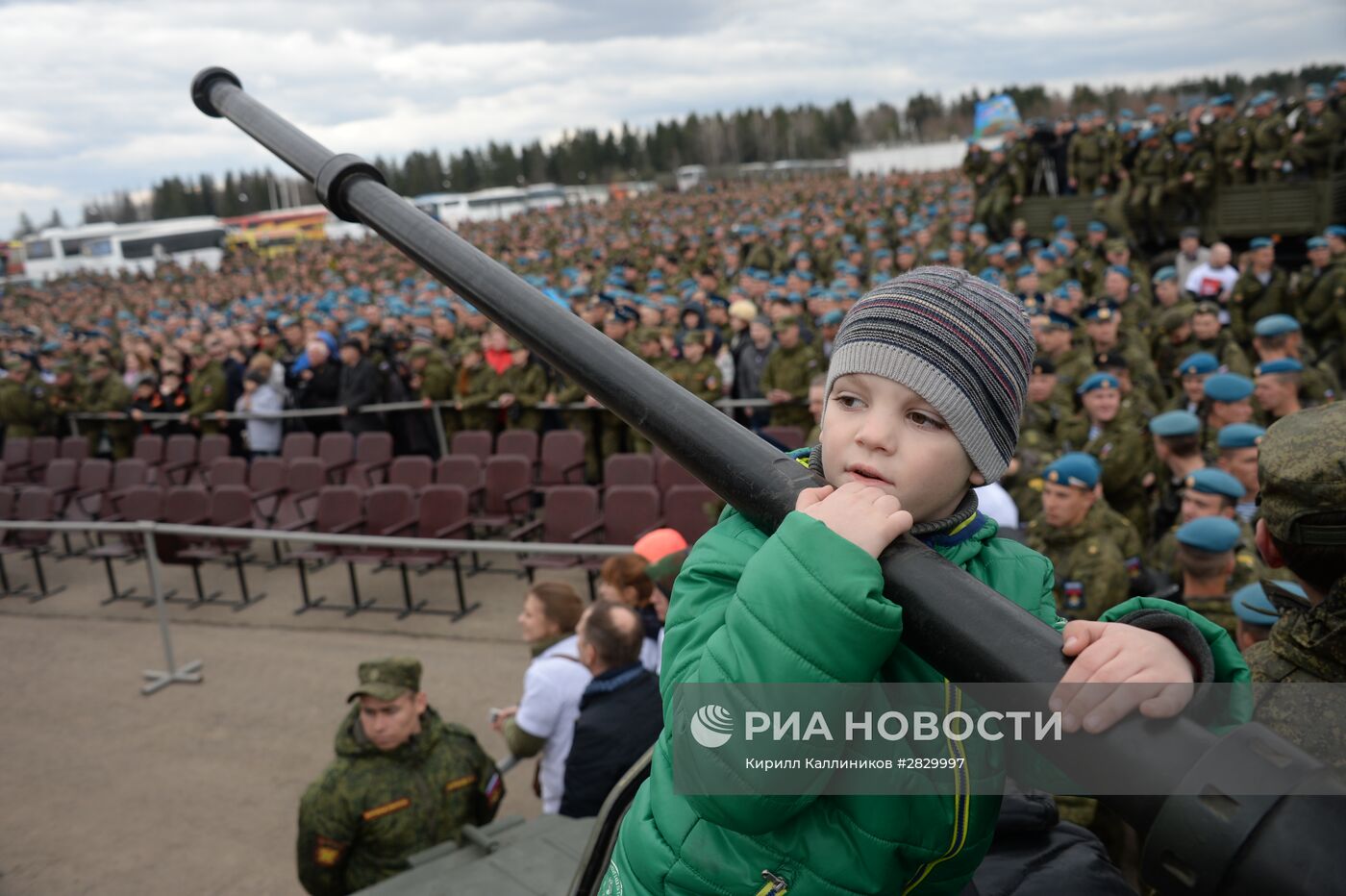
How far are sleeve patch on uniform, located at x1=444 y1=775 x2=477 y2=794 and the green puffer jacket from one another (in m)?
2.68

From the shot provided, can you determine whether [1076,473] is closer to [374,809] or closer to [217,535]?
[374,809]

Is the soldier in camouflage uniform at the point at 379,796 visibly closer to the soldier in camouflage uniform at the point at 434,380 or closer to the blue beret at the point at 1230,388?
the blue beret at the point at 1230,388

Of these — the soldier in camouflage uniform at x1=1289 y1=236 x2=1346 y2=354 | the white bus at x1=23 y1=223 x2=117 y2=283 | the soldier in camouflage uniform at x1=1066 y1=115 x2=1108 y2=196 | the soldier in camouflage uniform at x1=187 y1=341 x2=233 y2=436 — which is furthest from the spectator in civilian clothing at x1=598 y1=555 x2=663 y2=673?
the white bus at x1=23 y1=223 x2=117 y2=283

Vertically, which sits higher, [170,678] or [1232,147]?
[1232,147]

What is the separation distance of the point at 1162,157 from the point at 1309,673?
643 inches

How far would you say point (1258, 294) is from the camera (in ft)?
35.8

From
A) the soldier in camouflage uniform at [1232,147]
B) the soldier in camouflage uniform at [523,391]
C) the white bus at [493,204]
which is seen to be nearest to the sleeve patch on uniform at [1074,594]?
the soldier in camouflage uniform at [523,391]

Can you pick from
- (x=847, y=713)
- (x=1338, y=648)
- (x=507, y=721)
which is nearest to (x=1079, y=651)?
(x=847, y=713)

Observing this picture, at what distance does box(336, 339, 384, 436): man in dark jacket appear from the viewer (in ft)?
37.7

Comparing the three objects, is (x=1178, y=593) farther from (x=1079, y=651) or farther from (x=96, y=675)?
(x=96, y=675)

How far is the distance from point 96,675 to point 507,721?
5424 millimetres

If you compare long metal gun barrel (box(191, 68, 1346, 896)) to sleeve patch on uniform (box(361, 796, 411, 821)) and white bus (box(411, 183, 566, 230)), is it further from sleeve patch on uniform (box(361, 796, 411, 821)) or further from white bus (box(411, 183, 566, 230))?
white bus (box(411, 183, 566, 230))

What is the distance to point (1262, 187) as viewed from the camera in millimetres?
14000

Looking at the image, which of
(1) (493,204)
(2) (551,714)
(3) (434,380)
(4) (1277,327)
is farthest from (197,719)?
(1) (493,204)
